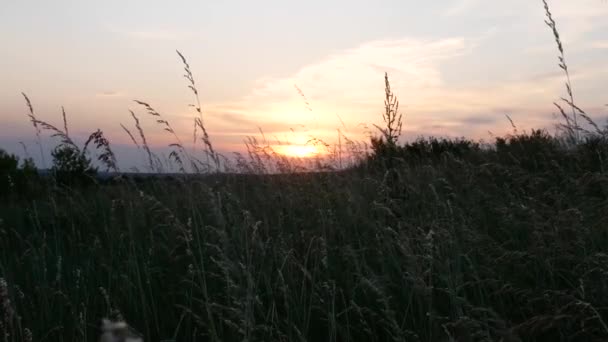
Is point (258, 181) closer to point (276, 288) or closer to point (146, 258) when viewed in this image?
point (146, 258)

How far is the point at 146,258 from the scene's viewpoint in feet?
14.9

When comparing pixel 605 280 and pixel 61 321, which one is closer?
pixel 605 280

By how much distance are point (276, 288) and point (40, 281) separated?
1533 millimetres

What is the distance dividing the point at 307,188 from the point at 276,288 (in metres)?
3.16

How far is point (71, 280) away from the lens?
424 centimetres

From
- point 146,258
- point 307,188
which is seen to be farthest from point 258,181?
point 146,258

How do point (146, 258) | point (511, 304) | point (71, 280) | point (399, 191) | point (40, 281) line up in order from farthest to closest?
1. point (399, 191)
2. point (146, 258)
3. point (71, 280)
4. point (40, 281)
5. point (511, 304)

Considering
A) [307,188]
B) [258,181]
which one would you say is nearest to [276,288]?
[307,188]

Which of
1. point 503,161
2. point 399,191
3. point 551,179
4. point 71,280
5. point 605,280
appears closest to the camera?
point 605,280

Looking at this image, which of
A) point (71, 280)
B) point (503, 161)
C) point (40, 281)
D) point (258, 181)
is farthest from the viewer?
point (503, 161)

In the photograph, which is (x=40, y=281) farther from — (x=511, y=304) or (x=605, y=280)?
(x=605, y=280)

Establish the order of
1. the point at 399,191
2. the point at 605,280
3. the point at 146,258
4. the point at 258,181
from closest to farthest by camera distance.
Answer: the point at 605,280, the point at 146,258, the point at 399,191, the point at 258,181

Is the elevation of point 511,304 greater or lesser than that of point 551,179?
lesser

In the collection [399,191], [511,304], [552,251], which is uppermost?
[399,191]
